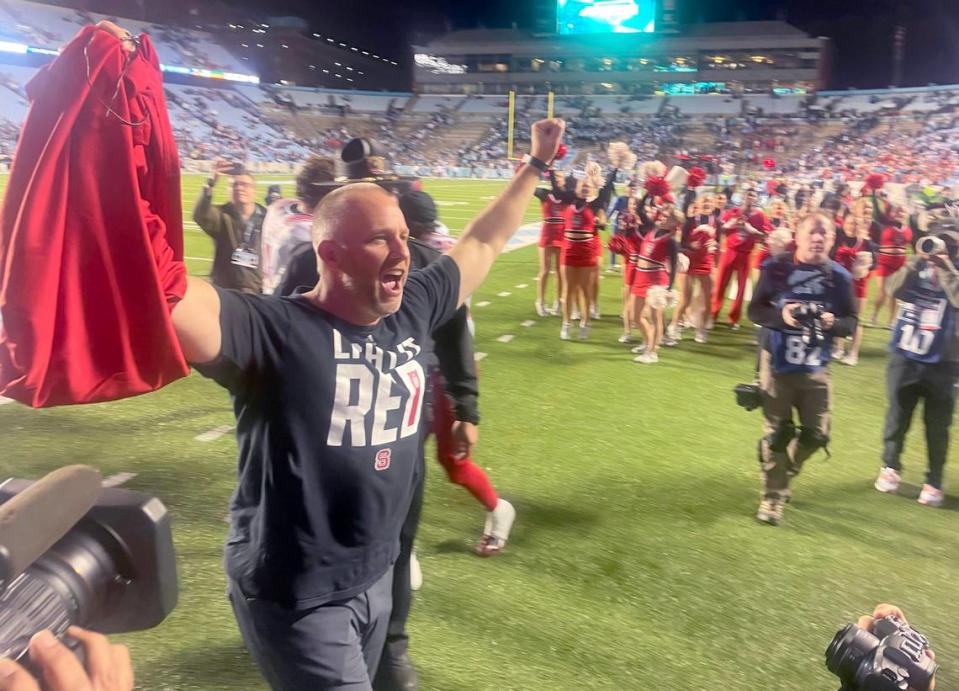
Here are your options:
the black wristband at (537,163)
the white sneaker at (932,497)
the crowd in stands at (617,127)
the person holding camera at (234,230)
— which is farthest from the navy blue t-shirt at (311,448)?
the crowd in stands at (617,127)

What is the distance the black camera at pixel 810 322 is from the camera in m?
3.30

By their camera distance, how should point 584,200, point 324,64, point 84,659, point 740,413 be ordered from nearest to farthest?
point 84,659
point 740,413
point 584,200
point 324,64

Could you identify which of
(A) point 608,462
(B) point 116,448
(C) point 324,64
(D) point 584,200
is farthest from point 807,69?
(B) point 116,448

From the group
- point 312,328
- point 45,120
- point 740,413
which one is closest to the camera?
point 45,120

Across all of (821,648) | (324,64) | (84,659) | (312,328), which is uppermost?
(324,64)

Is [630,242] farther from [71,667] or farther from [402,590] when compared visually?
[71,667]

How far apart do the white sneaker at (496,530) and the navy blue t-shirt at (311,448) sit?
165 centimetres

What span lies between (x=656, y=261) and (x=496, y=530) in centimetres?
383

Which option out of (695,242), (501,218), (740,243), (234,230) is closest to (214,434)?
(234,230)

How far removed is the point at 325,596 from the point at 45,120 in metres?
1.05

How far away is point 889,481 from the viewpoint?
4.00 meters

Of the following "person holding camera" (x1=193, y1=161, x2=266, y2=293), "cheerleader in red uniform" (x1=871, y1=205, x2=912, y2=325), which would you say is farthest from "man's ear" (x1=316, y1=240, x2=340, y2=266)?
"cheerleader in red uniform" (x1=871, y1=205, x2=912, y2=325)

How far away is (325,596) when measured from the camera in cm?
145

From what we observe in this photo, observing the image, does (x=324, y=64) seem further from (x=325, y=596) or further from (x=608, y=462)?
(x=325, y=596)
